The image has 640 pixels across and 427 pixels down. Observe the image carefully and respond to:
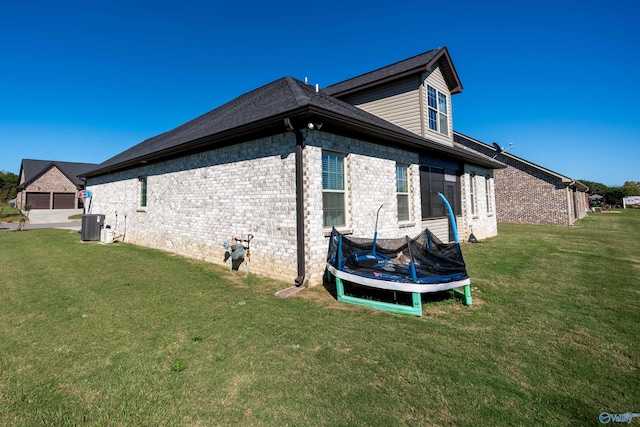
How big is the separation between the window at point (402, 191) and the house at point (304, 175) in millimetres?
36

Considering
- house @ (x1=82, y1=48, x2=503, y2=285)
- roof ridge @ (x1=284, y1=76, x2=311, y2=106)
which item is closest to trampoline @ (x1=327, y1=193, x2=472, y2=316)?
house @ (x1=82, y1=48, x2=503, y2=285)

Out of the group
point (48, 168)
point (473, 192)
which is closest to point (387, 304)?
point (473, 192)

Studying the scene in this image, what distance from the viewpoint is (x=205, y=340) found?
12.6 ft

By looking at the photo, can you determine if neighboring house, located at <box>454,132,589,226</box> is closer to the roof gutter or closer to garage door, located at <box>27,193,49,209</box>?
the roof gutter

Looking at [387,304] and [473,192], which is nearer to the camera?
[387,304]

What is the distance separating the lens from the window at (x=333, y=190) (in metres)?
6.93

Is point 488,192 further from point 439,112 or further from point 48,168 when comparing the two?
point 48,168

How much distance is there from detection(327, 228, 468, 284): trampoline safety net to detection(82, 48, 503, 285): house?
883 millimetres

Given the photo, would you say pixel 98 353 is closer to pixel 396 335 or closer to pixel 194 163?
pixel 396 335

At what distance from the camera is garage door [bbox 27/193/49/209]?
121 ft

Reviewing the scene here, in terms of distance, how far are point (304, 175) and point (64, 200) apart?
48.0 metres

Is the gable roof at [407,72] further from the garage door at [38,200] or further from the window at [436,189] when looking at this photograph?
the garage door at [38,200]

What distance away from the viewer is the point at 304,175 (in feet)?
20.4

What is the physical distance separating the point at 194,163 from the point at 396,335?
8359 mm
